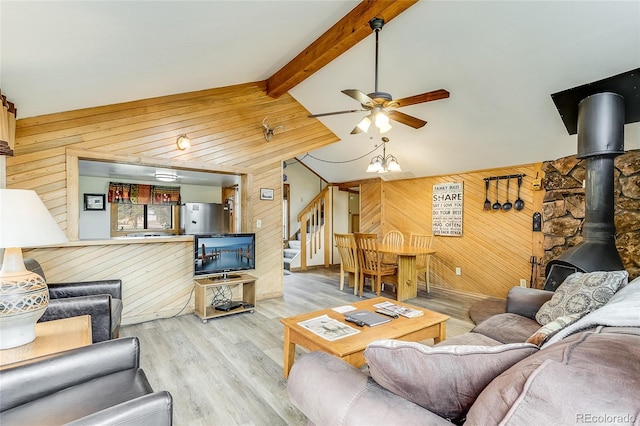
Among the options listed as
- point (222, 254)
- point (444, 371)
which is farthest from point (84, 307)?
point (444, 371)

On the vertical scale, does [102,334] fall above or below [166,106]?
below

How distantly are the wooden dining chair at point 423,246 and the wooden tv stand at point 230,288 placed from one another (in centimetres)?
270

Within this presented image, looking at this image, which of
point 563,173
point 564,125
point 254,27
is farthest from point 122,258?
point 563,173

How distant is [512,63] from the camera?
119 inches

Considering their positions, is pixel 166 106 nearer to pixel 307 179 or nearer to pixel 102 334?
pixel 102 334

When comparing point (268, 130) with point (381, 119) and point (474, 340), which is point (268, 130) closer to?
point (381, 119)

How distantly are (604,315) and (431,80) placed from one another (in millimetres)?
3104

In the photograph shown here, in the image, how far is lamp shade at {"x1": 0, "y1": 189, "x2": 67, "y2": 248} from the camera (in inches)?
57.6

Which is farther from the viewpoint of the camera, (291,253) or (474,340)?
(291,253)

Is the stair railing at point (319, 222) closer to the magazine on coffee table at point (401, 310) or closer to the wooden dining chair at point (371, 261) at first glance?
the wooden dining chair at point (371, 261)

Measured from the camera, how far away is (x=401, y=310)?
251 centimetres

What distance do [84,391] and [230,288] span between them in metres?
2.98

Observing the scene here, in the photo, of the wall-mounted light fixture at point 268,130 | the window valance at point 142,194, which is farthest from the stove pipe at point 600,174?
the window valance at point 142,194

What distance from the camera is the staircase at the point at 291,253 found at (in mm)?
7118
